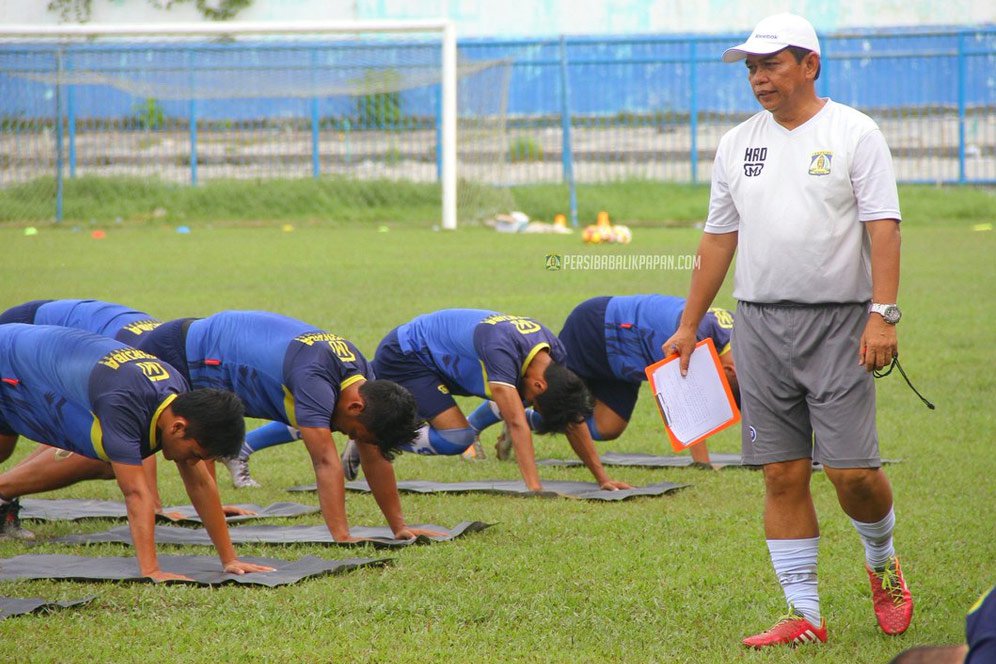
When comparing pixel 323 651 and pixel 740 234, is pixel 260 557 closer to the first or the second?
pixel 323 651

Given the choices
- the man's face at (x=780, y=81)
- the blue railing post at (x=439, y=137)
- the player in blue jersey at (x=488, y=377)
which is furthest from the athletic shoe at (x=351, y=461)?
the blue railing post at (x=439, y=137)

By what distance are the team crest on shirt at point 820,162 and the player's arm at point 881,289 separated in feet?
0.70

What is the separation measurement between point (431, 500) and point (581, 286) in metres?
8.64

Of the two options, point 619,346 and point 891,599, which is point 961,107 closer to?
point 619,346

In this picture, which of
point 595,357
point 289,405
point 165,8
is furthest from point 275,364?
point 165,8

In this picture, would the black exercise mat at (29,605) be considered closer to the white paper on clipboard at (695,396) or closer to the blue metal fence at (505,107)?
the white paper on clipboard at (695,396)

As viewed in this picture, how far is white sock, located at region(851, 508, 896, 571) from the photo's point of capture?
4.54 m

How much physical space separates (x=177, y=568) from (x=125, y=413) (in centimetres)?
71

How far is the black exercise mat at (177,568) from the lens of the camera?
17.0ft

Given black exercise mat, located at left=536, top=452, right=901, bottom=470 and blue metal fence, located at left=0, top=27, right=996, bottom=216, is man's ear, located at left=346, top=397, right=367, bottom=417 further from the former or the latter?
blue metal fence, located at left=0, top=27, right=996, bottom=216

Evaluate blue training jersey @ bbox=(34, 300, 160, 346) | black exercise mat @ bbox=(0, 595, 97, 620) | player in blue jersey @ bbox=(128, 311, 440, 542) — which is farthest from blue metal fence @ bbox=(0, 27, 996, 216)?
black exercise mat @ bbox=(0, 595, 97, 620)

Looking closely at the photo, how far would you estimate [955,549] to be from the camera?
569cm

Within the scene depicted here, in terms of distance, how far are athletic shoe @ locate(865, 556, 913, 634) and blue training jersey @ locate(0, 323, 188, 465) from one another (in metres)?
2.65

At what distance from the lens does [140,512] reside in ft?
16.5
